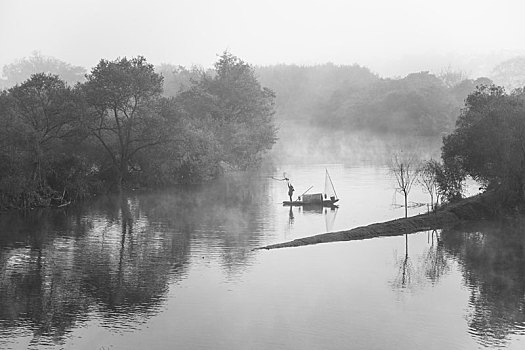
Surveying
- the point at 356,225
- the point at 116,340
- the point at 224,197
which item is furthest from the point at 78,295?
the point at 224,197

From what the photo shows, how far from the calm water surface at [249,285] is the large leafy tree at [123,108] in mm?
23617

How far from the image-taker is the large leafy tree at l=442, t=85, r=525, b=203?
5978 cm

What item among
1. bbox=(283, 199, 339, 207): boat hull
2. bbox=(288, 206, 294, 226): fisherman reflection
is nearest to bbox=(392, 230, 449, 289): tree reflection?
bbox=(288, 206, 294, 226): fisherman reflection

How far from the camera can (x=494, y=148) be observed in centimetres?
6097

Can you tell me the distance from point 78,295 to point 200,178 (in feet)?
214

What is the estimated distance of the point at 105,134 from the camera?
92062 mm

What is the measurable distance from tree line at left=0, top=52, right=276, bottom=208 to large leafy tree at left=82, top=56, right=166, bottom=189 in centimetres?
12

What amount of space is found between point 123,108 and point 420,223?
145ft

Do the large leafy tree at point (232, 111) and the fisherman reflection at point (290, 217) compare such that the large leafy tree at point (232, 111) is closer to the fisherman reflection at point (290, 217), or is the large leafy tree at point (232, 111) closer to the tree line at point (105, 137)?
the tree line at point (105, 137)

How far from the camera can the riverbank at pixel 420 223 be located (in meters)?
51.6

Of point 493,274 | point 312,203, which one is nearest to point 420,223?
point 493,274

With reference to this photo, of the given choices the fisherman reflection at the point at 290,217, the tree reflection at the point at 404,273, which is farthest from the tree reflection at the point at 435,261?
the fisherman reflection at the point at 290,217

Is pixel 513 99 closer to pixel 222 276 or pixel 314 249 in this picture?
pixel 314 249

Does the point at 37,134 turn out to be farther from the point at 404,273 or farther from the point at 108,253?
the point at 404,273
